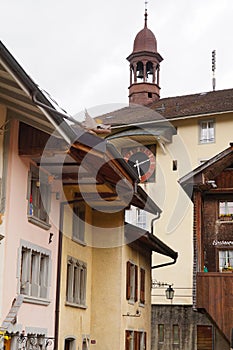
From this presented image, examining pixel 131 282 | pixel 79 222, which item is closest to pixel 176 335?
pixel 131 282

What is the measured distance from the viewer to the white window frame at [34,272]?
16000mm

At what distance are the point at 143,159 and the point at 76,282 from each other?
2171 centimetres

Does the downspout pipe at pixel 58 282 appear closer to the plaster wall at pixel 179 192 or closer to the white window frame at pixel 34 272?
the white window frame at pixel 34 272

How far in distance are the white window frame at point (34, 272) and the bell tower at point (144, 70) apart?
3111cm

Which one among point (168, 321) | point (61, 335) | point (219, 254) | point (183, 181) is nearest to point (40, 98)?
point (61, 335)

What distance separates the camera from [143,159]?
134ft

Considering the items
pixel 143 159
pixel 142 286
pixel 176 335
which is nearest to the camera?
pixel 142 286

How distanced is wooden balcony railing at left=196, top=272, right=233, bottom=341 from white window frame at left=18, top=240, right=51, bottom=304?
7.90m

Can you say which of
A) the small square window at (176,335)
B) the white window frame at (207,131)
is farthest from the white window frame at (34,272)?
the white window frame at (207,131)

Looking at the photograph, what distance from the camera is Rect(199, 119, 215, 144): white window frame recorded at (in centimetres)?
3956

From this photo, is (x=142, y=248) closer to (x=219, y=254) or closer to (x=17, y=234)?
(x=219, y=254)

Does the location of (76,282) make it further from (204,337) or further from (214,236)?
(204,337)

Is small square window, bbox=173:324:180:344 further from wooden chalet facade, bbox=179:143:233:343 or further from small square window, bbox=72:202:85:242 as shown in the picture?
small square window, bbox=72:202:85:242

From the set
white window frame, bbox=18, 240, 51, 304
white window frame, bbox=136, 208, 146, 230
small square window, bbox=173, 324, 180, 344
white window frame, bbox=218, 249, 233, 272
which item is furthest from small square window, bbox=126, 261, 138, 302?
white window frame, bbox=136, 208, 146, 230
